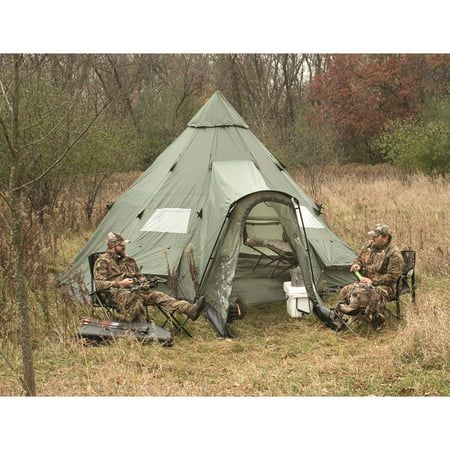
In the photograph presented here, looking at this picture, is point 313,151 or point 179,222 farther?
point 313,151

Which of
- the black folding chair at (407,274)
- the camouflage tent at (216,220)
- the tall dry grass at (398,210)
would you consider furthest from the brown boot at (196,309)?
the tall dry grass at (398,210)

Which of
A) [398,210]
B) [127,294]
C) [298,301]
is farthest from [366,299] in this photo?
[398,210]

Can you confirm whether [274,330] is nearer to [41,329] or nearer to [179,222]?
[179,222]

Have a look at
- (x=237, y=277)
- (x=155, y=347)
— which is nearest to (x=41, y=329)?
(x=155, y=347)

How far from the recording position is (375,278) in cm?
689

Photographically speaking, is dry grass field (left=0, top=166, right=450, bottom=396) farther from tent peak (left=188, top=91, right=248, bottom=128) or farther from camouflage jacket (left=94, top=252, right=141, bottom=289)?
tent peak (left=188, top=91, right=248, bottom=128)

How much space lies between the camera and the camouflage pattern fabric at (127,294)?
6465 mm

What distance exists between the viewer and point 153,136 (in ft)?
63.8

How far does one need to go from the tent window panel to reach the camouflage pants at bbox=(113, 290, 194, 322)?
1.36m

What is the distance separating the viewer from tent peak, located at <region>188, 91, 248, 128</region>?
8648mm

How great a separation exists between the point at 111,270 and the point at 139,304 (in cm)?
57

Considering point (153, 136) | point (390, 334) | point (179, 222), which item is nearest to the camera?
point (390, 334)

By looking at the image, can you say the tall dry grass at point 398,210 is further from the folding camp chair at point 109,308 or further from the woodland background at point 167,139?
the folding camp chair at point 109,308

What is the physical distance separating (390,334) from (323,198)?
314 inches
